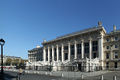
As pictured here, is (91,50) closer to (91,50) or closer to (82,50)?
(91,50)

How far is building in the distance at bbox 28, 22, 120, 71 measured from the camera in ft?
162

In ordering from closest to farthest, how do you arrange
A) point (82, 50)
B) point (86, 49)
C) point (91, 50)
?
point (91, 50) → point (86, 49) → point (82, 50)

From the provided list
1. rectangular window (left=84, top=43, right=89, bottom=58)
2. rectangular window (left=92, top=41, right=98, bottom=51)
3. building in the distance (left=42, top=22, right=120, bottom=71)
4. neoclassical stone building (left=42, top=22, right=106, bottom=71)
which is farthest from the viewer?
rectangular window (left=84, top=43, right=89, bottom=58)

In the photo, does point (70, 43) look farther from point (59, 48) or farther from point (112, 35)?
point (112, 35)

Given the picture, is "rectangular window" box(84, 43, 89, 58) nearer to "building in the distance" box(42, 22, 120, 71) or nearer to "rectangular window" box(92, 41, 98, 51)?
"building in the distance" box(42, 22, 120, 71)

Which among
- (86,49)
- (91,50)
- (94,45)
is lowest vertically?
(91,50)

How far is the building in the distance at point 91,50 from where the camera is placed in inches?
1946

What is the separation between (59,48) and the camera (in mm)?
75312

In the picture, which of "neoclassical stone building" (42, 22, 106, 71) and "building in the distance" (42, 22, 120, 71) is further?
"neoclassical stone building" (42, 22, 106, 71)

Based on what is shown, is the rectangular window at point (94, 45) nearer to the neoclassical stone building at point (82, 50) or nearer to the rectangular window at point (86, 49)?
the neoclassical stone building at point (82, 50)

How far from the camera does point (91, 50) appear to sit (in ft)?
188

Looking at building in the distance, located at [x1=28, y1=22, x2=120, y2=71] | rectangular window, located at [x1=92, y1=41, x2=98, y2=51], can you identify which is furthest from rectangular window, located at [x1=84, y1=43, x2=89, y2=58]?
rectangular window, located at [x1=92, y1=41, x2=98, y2=51]

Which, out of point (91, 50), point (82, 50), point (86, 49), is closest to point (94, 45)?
point (91, 50)

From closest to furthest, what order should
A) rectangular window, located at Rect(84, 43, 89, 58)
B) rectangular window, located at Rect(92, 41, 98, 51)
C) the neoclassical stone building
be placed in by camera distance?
the neoclassical stone building, rectangular window, located at Rect(92, 41, 98, 51), rectangular window, located at Rect(84, 43, 89, 58)
